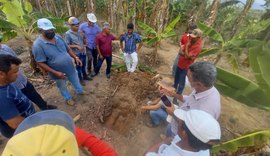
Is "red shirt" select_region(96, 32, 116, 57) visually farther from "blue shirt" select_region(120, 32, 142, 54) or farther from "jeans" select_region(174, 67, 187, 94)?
"jeans" select_region(174, 67, 187, 94)

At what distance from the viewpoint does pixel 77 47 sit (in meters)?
4.52

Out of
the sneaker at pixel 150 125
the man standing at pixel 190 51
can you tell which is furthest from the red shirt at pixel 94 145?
the man standing at pixel 190 51

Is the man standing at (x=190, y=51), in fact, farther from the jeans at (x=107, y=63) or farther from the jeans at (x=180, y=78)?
the jeans at (x=107, y=63)

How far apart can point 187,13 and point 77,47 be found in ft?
30.0

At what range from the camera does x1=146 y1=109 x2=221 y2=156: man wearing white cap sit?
1489mm

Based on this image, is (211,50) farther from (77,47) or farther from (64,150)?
(64,150)

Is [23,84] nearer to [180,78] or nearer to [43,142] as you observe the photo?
[43,142]

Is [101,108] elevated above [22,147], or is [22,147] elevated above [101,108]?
[22,147]

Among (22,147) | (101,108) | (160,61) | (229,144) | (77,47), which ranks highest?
(22,147)

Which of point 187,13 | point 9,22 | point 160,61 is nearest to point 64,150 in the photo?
point 9,22

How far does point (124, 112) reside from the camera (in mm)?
4348

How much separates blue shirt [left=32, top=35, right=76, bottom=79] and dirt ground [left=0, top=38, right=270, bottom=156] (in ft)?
3.31

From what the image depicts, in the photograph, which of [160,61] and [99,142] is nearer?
[99,142]

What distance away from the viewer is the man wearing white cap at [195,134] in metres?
1.49
